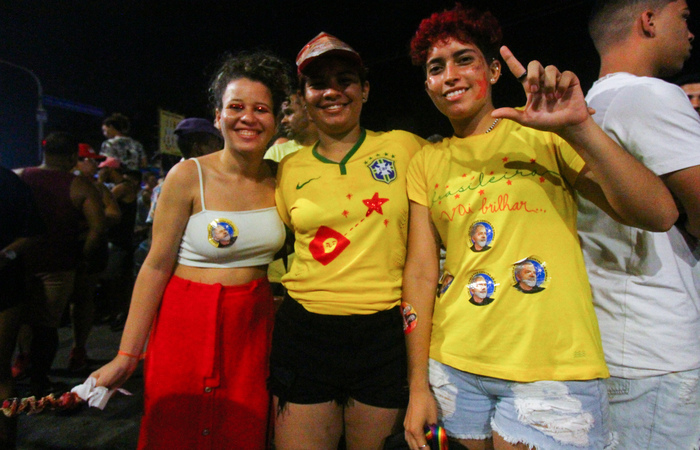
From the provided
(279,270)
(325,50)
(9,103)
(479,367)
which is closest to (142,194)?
(279,270)

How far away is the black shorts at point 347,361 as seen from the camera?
1495 millimetres

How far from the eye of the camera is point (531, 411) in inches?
45.9

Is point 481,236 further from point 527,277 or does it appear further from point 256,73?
point 256,73

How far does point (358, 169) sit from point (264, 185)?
53 cm

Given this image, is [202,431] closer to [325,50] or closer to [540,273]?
[540,273]

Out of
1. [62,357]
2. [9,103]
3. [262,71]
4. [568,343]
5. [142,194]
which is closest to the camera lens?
[568,343]

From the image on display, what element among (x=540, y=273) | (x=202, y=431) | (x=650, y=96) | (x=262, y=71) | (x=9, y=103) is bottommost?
(x=202, y=431)

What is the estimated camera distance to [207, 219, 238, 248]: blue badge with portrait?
172 centimetres

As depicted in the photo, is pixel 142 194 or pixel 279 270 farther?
pixel 142 194

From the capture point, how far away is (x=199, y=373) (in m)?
1.70

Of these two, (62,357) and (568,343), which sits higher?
(568,343)

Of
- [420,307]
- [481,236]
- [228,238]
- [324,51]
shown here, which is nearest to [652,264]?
[481,236]

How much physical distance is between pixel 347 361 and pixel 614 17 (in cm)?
164

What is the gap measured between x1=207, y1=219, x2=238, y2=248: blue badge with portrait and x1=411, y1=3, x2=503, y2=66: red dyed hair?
1.09m
